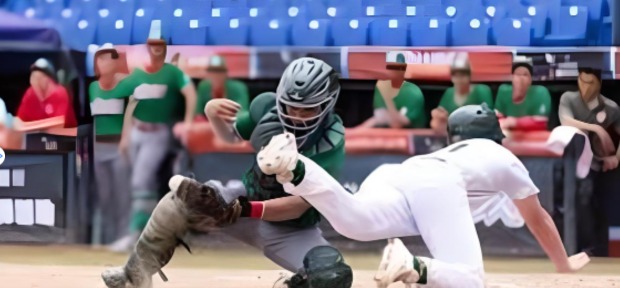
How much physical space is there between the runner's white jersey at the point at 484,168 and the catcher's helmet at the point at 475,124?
0.08 metres

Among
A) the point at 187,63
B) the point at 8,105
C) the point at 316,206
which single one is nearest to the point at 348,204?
the point at 316,206

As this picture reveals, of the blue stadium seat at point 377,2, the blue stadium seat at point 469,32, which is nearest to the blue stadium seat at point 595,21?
the blue stadium seat at point 469,32

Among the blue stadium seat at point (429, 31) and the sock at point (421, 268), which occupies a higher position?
the blue stadium seat at point (429, 31)

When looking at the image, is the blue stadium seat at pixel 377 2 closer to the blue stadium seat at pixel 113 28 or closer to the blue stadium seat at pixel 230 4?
the blue stadium seat at pixel 230 4

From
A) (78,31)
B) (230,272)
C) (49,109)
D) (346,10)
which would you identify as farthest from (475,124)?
(49,109)

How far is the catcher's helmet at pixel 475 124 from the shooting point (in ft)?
14.5

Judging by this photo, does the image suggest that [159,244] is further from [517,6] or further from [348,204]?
[517,6]

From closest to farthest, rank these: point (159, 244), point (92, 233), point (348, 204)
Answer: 1. point (348, 204)
2. point (159, 244)
3. point (92, 233)

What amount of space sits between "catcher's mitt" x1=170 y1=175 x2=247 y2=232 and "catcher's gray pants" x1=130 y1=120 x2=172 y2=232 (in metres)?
0.74

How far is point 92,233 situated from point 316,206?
154 centimetres

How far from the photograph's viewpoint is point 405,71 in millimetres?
4879

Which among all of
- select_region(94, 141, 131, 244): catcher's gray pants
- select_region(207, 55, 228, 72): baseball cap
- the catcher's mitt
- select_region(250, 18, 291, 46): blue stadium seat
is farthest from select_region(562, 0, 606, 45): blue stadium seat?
select_region(94, 141, 131, 244): catcher's gray pants

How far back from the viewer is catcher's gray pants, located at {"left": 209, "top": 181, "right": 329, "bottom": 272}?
4371mm

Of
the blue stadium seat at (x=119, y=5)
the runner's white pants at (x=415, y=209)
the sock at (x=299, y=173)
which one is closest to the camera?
the sock at (x=299, y=173)
